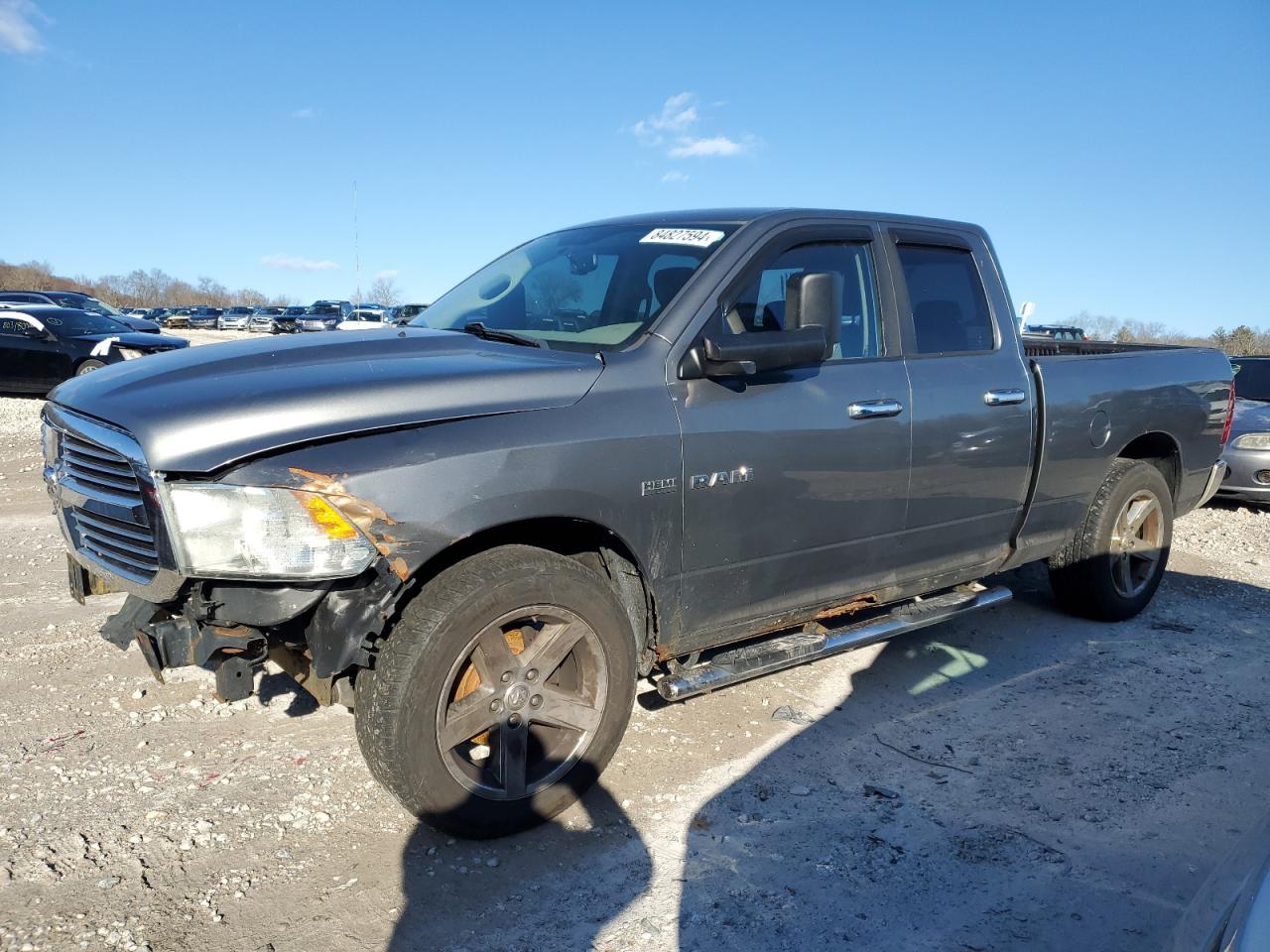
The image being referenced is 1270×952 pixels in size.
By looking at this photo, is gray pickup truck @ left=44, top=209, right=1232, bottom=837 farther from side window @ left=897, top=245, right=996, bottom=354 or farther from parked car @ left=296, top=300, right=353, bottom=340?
parked car @ left=296, top=300, right=353, bottom=340

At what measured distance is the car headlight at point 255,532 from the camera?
2.43m

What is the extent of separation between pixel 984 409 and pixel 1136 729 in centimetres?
153

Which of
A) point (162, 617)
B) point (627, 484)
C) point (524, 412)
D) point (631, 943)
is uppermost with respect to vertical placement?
point (524, 412)

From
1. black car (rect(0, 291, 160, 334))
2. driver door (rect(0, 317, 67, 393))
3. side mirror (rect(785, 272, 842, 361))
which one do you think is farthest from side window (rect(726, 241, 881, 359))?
black car (rect(0, 291, 160, 334))

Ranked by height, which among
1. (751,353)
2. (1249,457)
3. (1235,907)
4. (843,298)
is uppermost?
(843,298)

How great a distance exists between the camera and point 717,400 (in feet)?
10.5

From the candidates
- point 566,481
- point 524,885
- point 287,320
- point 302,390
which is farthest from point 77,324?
point 287,320

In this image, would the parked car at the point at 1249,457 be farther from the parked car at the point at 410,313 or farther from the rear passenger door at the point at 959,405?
the parked car at the point at 410,313

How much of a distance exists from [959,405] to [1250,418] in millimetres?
7225

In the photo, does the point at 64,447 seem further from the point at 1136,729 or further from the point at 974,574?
the point at 1136,729

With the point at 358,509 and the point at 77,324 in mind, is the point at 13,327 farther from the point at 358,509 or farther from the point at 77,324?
the point at 358,509

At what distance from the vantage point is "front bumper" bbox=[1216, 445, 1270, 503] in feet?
29.2

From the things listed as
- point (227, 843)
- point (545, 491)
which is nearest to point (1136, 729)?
point (545, 491)

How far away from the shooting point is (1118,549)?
522 cm
